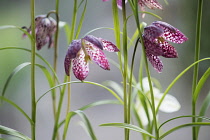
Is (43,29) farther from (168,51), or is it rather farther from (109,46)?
(168,51)

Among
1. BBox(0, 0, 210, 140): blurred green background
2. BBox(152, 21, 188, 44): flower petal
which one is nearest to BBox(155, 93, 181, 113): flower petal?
BBox(0, 0, 210, 140): blurred green background

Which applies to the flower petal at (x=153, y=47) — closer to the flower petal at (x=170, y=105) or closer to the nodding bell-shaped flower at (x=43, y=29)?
the nodding bell-shaped flower at (x=43, y=29)

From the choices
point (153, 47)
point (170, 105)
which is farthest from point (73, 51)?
point (170, 105)

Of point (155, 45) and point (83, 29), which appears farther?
point (83, 29)

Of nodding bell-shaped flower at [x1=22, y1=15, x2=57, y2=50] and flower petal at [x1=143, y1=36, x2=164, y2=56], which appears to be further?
nodding bell-shaped flower at [x1=22, y1=15, x2=57, y2=50]

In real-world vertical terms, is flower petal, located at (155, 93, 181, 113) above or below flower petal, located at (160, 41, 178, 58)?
below

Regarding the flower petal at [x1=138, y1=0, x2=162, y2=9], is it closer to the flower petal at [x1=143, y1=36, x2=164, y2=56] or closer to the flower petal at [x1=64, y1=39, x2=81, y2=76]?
the flower petal at [x1=143, y1=36, x2=164, y2=56]

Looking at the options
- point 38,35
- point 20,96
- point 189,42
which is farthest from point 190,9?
point 20,96

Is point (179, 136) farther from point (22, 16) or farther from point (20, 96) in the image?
point (22, 16)
